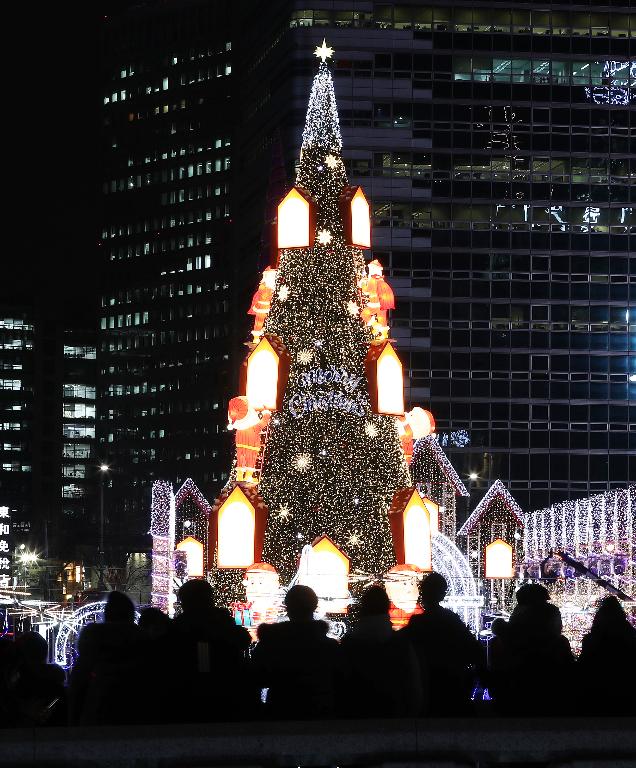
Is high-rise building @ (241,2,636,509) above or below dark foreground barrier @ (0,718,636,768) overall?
above

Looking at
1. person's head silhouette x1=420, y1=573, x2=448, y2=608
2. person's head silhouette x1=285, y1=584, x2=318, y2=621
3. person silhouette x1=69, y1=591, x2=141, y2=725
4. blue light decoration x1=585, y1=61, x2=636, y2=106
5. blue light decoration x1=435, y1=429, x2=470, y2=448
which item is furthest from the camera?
blue light decoration x1=585, y1=61, x2=636, y2=106

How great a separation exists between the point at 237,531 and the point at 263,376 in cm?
264

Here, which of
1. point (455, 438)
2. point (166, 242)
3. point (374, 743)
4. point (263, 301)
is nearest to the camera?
point (374, 743)

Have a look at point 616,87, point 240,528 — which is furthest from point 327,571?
point 616,87

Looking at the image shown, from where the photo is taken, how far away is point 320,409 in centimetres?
2914

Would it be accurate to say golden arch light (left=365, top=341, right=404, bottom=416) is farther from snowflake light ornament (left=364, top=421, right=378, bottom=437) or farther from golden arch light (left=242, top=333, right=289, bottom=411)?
golden arch light (left=242, top=333, right=289, bottom=411)

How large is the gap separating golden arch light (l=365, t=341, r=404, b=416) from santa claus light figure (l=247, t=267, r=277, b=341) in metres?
2.05

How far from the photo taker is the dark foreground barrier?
731cm

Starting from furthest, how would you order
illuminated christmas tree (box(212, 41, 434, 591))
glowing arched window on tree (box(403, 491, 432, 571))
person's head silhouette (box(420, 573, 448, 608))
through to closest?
illuminated christmas tree (box(212, 41, 434, 591)) < glowing arched window on tree (box(403, 491, 432, 571)) < person's head silhouette (box(420, 573, 448, 608))

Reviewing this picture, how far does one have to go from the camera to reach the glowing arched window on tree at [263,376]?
28.5 m

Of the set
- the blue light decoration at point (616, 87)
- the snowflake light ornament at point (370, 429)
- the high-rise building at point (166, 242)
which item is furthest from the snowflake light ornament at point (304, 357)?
the high-rise building at point (166, 242)

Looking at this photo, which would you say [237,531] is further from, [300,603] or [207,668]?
[207,668]

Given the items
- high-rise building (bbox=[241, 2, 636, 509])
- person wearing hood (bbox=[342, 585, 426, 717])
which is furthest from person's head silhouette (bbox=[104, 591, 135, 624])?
high-rise building (bbox=[241, 2, 636, 509])

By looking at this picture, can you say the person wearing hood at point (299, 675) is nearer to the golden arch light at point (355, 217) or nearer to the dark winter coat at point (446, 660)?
the dark winter coat at point (446, 660)
